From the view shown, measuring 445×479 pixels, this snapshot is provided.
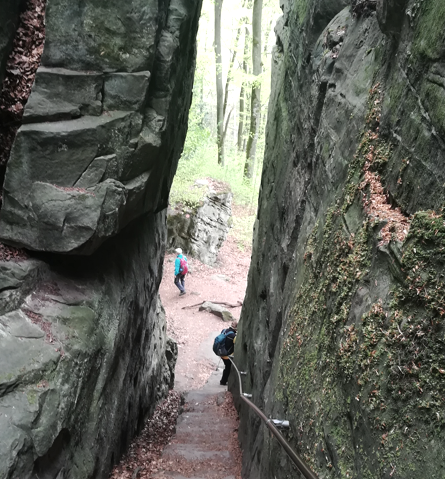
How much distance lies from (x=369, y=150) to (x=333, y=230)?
37.5 inches

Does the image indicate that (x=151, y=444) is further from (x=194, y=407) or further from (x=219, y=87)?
(x=219, y=87)

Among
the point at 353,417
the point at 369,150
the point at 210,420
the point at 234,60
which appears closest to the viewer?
the point at 353,417

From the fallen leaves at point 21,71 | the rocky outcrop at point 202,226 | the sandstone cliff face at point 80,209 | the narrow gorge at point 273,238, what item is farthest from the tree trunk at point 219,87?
the fallen leaves at point 21,71

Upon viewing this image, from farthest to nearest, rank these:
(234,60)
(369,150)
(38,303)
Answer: (234,60), (38,303), (369,150)

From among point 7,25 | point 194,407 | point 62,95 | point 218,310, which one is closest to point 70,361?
point 62,95

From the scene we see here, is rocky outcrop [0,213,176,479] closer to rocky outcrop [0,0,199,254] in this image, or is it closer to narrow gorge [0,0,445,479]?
narrow gorge [0,0,445,479]

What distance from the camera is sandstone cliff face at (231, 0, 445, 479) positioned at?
8.68 feet

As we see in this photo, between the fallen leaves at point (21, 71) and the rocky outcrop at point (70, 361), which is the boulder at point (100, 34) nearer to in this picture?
the fallen leaves at point (21, 71)

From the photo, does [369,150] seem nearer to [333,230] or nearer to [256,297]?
[333,230]

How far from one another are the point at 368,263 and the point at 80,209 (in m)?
4.49

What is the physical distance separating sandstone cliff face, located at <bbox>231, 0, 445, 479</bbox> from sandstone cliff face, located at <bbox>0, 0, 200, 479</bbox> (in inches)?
106

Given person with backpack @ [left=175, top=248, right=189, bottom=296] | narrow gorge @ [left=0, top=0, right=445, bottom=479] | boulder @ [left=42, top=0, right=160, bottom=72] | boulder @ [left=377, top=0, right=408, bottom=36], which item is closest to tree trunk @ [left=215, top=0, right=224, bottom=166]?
person with backpack @ [left=175, top=248, right=189, bottom=296]

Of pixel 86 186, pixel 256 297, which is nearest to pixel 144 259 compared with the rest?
pixel 256 297

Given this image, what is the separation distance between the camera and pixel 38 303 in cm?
595
